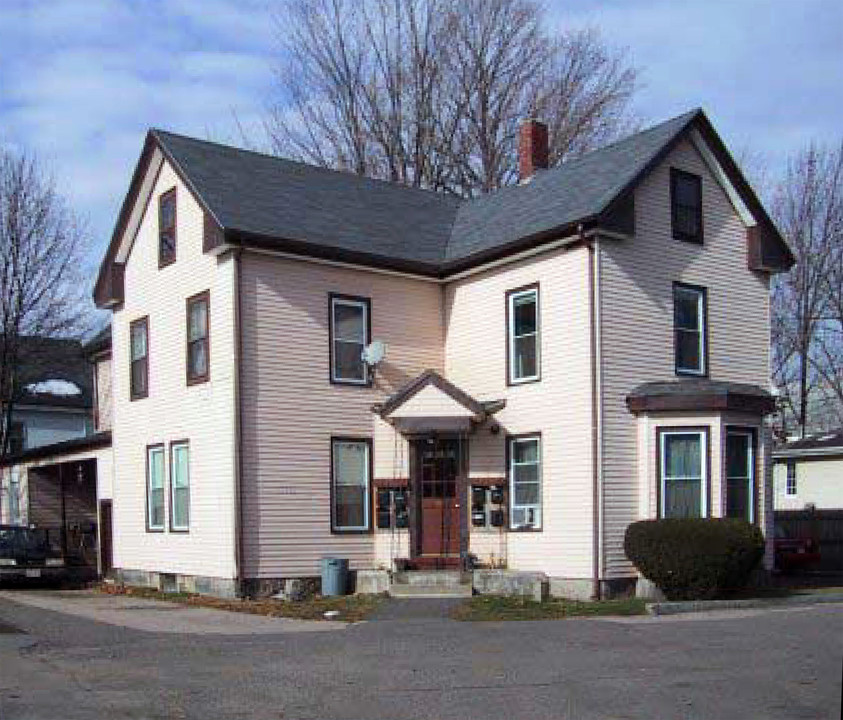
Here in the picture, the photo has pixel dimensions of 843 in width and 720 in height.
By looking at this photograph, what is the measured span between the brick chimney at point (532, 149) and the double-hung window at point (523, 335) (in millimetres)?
6490

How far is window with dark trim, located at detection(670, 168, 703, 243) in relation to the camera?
22.8m

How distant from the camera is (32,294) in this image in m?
35.2

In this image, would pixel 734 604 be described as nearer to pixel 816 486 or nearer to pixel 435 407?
pixel 435 407

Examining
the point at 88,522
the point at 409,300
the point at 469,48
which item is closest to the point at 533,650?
the point at 409,300

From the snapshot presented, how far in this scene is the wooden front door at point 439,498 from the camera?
23000mm

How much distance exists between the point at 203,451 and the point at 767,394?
10927mm

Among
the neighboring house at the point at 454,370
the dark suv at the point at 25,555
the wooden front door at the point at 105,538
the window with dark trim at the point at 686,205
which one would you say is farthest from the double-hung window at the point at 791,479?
the dark suv at the point at 25,555

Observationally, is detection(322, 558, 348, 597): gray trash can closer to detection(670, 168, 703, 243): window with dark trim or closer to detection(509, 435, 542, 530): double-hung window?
detection(509, 435, 542, 530): double-hung window

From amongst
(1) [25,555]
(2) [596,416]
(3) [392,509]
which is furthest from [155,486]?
(2) [596,416]

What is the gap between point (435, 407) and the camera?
22297 millimetres

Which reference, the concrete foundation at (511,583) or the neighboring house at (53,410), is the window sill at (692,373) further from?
the neighboring house at (53,410)

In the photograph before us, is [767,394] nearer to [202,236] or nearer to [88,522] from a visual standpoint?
[202,236]

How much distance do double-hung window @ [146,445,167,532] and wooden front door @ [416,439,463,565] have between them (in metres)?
5.59

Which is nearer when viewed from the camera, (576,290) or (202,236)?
(576,290)
